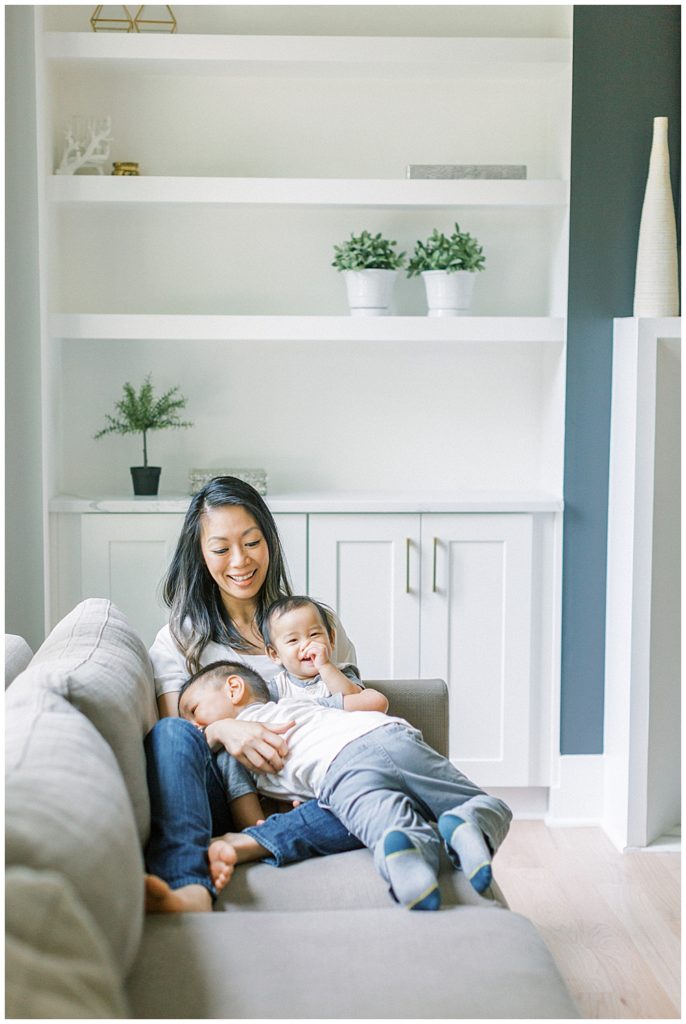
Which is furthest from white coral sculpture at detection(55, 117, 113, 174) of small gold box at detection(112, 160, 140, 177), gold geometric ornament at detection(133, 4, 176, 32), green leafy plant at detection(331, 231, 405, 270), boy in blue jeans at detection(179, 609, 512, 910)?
boy in blue jeans at detection(179, 609, 512, 910)

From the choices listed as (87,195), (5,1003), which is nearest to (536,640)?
(87,195)

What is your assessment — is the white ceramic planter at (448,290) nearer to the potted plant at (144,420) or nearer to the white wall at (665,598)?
the white wall at (665,598)

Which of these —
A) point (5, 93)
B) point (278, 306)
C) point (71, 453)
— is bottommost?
point (71, 453)

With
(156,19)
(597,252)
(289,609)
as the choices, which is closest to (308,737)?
(289,609)

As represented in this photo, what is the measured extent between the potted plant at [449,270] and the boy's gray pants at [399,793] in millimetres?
1734

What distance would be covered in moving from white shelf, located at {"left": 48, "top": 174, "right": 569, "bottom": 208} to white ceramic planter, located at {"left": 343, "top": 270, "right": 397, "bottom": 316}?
0.21 metres

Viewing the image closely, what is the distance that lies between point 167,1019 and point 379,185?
2581mm

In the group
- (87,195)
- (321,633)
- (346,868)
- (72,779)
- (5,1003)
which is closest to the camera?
(5,1003)

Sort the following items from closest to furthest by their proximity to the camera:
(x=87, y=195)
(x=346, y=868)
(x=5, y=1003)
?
(x=5, y=1003)
(x=346, y=868)
(x=87, y=195)

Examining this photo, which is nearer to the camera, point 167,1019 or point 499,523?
point 167,1019

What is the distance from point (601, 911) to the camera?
2773mm

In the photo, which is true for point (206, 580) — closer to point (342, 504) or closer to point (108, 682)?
point (108, 682)

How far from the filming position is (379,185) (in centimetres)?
330

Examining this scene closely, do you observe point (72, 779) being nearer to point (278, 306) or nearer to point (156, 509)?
point (156, 509)
